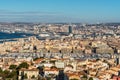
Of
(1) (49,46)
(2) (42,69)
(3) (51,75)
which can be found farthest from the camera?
(1) (49,46)

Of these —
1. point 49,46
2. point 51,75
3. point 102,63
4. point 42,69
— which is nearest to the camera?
point 51,75

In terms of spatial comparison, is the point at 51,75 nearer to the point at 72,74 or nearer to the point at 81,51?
the point at 72,74

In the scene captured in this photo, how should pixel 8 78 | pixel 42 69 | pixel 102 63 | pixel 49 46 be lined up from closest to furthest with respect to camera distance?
pixel 8 78 → pixel 42 69 → pixel 102 63 → pixel 49 46

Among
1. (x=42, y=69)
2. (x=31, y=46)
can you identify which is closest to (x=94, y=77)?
(x=42, y=69)

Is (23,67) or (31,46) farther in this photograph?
(31,46)

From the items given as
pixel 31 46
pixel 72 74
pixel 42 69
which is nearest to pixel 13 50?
pixel 31 46

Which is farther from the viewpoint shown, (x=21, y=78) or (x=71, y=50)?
(x=71, y=50)

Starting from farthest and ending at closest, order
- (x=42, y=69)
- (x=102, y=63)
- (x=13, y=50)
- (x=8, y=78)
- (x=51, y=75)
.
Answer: (x=13, y=50)
(x=102, y=63)
(x=42, y=69)
(x=51, y=75)
(x=8, y=78)

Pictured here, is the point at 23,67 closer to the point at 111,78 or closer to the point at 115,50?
the point at 111,78
